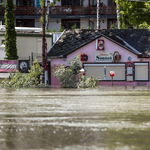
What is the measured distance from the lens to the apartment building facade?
61312 millimetres

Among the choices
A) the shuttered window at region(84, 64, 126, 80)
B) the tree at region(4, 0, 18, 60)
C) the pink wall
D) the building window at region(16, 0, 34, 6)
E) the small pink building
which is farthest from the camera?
the building window at region(16, 0, 34, 6)

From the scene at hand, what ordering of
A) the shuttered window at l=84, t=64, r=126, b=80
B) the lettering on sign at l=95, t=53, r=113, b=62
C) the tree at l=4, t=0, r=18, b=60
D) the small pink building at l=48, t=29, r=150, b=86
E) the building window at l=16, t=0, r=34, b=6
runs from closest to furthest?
the small pink building at l=48, t=29, r=150, b=86 → the shuttered window at l=84, t=64, r=126, b=80 → the lettering on sign at l=95, t=53, r=113, b=62 → the tree at l=4, t=0, r=18, b=60 → the building window at l=16, t=0, r=34, b=6

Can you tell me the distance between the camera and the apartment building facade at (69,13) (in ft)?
201

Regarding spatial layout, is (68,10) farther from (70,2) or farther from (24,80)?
(24,80)

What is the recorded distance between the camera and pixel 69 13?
202 ft

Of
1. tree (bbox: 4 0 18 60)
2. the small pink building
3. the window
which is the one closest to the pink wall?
the small pink building

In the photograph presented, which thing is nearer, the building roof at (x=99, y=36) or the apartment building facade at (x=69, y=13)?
the building roof at (x=99, y=36)

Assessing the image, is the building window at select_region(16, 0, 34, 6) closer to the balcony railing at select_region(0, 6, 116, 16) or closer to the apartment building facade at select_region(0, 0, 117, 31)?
the apartment building facade at select_region(0, 0, 117, 31)

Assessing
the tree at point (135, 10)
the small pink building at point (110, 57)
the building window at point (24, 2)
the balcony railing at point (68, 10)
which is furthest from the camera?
the building window at point (24, 2)

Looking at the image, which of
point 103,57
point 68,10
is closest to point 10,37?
point 103,57

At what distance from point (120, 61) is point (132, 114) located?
30.7m

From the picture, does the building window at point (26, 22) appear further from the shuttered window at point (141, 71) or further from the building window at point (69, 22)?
the shuttered window at point (141, 71)

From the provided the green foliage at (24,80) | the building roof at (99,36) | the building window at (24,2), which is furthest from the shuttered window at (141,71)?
the building window at (24,2)

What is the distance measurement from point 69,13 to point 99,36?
672 inches
